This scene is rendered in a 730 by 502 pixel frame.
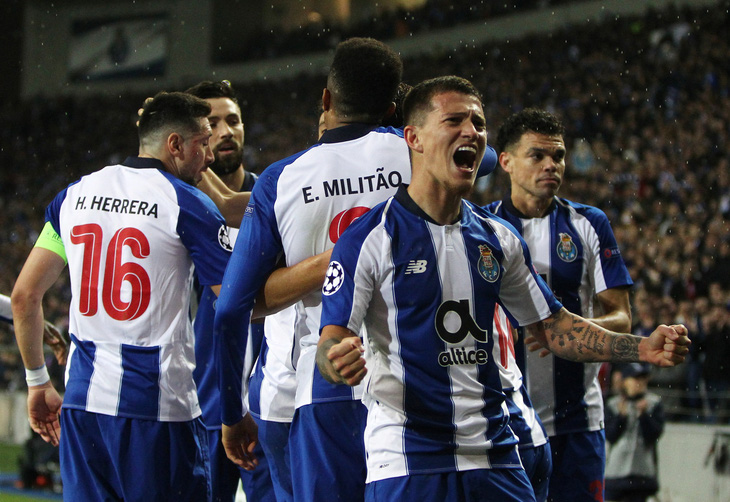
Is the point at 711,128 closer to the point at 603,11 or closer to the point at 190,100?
the point at 603,11

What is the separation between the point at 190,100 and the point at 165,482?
166cm

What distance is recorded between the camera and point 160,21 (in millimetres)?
32219

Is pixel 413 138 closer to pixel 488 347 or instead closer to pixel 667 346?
pixel 488 347

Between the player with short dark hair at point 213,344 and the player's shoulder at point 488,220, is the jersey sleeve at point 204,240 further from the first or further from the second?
the player's shoulder at point 488,220

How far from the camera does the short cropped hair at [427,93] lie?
2848 mm

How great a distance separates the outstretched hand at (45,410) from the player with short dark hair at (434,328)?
1863mm

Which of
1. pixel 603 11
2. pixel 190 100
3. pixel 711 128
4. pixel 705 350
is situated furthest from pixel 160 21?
pixel 190 100

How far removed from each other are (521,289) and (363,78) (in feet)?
3.05

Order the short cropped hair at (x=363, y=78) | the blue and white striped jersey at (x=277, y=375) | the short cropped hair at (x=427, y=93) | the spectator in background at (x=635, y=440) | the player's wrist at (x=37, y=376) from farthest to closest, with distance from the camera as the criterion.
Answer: the spectator in background at (x=635, y=440)
the player's wrist at (x=37, y=376)
the blue and white striped jersey at (x=277, y=375)
the short cropped hair at (x=363, y=78)
the short cropped hair at (x=427, y=93)

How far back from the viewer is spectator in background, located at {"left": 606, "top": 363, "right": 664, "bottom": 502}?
7281mm

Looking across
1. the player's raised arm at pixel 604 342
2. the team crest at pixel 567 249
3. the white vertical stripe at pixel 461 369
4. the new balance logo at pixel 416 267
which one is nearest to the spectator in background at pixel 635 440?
the team crest at pixel 567 249

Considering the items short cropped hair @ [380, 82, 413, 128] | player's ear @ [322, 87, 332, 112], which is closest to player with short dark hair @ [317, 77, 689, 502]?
player's ear @ [322, 87, 332, 112]

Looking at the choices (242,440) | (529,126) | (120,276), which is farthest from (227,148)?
(242,440)

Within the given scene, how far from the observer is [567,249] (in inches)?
173
